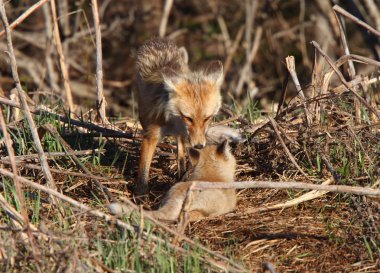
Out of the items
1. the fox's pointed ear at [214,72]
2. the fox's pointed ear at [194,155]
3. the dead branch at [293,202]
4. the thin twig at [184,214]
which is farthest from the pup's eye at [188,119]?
the thin twig at [184,214]

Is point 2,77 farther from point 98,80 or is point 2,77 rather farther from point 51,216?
point 51,216

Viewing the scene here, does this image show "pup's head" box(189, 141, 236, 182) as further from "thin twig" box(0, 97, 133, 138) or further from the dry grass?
"thin twig" box(0, 97, 133, 138)

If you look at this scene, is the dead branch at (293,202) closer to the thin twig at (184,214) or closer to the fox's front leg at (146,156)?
the thin twig at (184,214)

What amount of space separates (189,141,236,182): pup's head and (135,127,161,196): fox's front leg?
60 centimetres

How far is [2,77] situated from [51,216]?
846 centimetres

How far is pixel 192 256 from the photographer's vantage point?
5035mm

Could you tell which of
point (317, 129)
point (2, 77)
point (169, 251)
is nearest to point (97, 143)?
point (317, 129)

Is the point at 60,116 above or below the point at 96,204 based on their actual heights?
above

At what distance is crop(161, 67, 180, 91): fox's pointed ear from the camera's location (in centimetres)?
708

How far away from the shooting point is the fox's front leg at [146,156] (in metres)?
6.90

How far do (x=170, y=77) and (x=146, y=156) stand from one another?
827 millimetres

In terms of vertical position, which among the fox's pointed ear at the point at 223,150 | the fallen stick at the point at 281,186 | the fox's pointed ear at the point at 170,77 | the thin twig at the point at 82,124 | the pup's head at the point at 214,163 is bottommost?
the fallen stick at the point at 281,186

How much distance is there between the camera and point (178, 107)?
704cm

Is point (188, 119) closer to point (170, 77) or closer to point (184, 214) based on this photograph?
point (170, 77)
